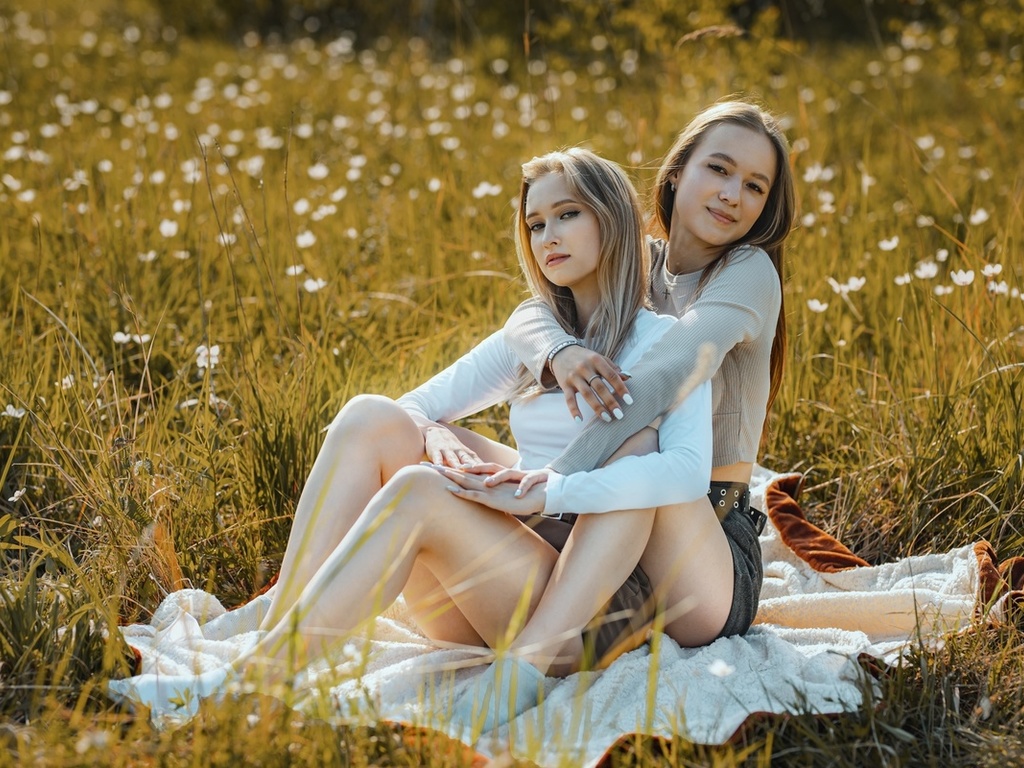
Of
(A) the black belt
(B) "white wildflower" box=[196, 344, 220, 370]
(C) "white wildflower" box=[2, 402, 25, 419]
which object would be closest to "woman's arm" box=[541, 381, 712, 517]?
(A) the black belt

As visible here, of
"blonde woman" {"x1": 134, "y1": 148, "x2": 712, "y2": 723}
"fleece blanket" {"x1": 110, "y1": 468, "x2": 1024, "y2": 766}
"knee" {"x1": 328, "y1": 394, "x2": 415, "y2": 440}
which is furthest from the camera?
"knee" {"x1": 328, "y1": 394, "x2": 415, "y2": 440}

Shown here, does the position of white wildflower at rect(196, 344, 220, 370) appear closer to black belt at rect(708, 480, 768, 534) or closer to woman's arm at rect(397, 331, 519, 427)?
woman's arm at rect(397, 331, 519, 427)

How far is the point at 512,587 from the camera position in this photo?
2152 mm

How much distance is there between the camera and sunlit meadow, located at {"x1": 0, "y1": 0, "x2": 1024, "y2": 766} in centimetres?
204

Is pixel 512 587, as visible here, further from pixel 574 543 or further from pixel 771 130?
pixel 771 130

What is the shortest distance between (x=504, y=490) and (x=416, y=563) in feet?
0.79

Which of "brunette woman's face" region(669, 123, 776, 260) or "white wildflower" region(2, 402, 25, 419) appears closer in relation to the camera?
"brunette woman's face" region(669, 123, 776, 260)

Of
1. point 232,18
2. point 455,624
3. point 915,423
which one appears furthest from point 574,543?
point 232,18

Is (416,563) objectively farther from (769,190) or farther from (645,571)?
(769,190)

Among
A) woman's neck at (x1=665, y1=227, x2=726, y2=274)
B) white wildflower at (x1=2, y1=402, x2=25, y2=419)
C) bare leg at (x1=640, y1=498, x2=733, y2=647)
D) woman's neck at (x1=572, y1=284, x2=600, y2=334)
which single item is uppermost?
woman's neck at (x1=665, y1=227, x2=726, y2=274)

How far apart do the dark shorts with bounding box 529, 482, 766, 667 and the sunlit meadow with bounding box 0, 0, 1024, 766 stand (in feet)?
1.04

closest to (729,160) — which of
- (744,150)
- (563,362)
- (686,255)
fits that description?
(744,150)

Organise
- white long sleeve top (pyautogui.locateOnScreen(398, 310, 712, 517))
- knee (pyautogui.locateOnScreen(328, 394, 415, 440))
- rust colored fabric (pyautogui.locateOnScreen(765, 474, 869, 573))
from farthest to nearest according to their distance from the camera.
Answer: rust colored fabric (pyautogui.locateOnScreen(765, 474, 869, 573)), knee (pyautogui.locateOnScreen(328, 394, 415, 440)), white long sleeve top (pyautogui.locateOnScreen(398, 310, 712, 517))

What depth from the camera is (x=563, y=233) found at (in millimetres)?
2422
